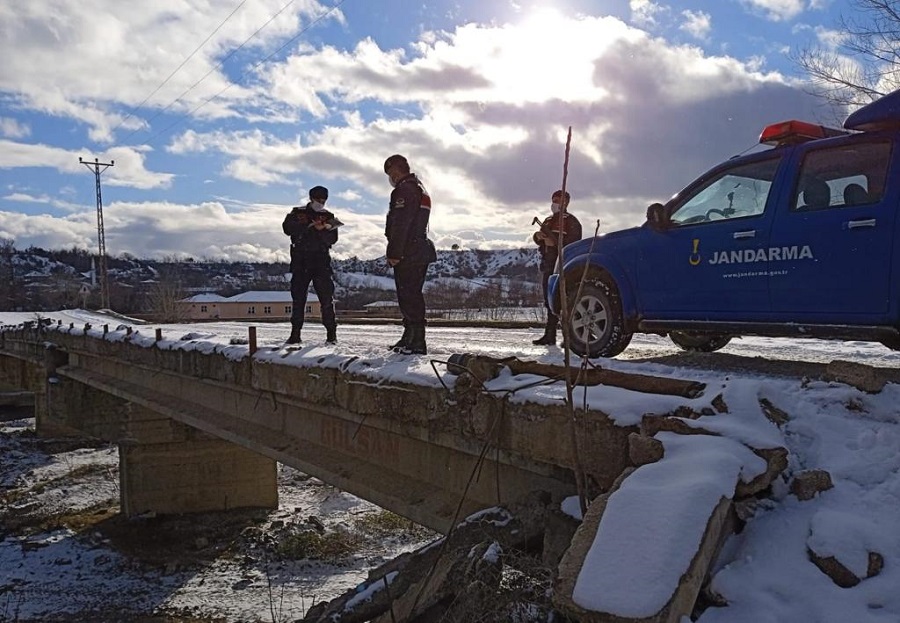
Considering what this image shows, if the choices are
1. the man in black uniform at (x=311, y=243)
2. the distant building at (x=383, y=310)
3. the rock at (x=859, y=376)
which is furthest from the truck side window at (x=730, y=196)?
the distant building at (x=383, y=310)

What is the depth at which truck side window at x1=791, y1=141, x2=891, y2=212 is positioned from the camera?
13.9 ft

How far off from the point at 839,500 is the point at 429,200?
15.5 ft

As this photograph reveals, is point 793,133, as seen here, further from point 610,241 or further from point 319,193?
point 319,193

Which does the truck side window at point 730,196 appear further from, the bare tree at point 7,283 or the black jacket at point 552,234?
the bare tree at point 7,283

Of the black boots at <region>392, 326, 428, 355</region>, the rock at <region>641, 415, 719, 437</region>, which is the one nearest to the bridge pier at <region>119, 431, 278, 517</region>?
the black boots at <region>392, 326, 428, 355</region>

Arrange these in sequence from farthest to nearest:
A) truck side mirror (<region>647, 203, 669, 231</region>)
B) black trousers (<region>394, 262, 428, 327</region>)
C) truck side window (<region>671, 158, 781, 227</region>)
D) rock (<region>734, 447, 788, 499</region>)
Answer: black trousers (<region>394, 262, 428, 327</region>) → truck side mirror (<region>647, 203, 669, 231</region>) → truck side window (<region>671, 158, 781, 227</region>) → rock (<region>734, 447, 788, 499</region>)

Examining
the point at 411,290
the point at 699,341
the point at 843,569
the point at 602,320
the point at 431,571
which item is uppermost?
the point at 411,290

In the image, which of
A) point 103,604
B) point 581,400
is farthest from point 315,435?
point 103,604

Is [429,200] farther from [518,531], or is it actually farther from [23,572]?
[23,572]

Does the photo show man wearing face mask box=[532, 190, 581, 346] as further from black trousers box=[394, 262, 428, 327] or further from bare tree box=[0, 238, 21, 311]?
bare tree box=[0, 238, 21, 311]

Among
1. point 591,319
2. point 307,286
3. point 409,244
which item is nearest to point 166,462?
point 307,286

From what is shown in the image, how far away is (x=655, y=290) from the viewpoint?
535 cm

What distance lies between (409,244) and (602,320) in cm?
193

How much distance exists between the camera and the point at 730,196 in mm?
5070
